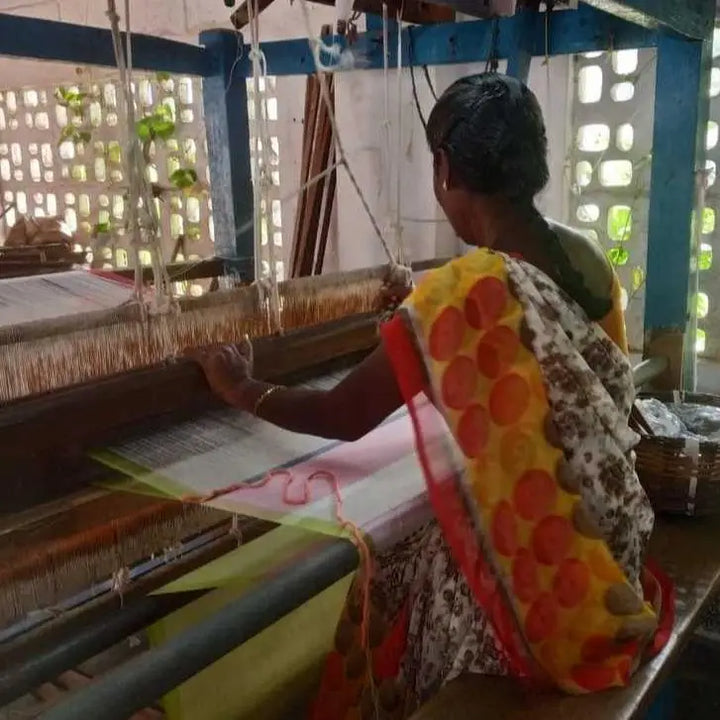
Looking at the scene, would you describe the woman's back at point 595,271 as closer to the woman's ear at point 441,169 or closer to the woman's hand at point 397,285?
the woman's ear at point 441,169

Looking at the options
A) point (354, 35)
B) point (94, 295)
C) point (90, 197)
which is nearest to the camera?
point (94, 295)

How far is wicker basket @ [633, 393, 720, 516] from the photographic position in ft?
5.17

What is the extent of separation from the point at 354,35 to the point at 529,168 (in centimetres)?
97

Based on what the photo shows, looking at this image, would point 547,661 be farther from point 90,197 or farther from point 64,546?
point 90,197

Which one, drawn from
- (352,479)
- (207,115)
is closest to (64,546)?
(352,479)

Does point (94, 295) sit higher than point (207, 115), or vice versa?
point (207, 115)

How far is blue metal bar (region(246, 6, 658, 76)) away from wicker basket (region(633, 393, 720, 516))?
0.90 meters

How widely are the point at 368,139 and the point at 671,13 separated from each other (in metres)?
1.45

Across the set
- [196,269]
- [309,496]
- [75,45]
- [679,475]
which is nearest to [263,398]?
[309,496]

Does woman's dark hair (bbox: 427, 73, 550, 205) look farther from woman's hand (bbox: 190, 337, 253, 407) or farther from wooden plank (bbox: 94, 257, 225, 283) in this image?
wooden plank (bbox: 94, 257, 225, 283)

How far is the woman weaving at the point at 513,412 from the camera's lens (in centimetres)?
106

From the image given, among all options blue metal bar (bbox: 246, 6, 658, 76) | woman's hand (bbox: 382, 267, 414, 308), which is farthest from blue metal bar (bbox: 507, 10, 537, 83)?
woman's hand (bbox: 382, 267, 414, 308)

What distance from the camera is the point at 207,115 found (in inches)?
92.0

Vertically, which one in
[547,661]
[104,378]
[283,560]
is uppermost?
[104,378]
